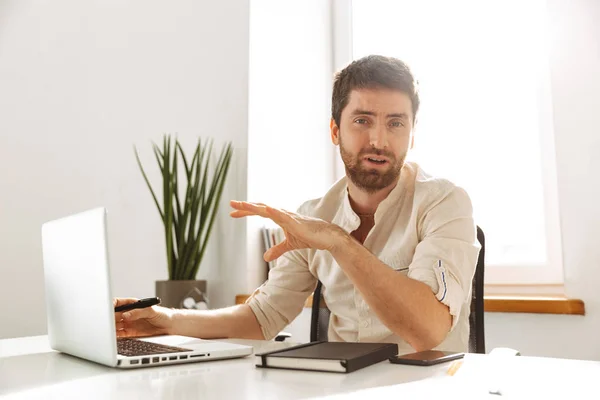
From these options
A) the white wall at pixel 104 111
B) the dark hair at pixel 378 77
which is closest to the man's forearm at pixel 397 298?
the dark hair at pixel 378 77

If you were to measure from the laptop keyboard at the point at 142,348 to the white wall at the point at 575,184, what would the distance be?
1.24 m

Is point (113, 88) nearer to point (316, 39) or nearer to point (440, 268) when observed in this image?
point (316, 39)

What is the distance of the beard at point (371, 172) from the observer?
5.37 feet

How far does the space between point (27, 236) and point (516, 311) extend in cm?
263

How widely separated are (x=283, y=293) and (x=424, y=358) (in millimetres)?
869

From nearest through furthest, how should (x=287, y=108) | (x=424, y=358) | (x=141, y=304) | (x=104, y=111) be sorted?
1. (x=424, y=358)
2. (x=141, y=304)
3. (x=287, y=108)
4. (x=104, y=111)

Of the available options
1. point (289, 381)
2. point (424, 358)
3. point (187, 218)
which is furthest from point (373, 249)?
point (187, 218)

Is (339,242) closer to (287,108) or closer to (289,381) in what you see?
(289,381)

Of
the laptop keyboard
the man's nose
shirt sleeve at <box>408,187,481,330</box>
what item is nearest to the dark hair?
the man's nose

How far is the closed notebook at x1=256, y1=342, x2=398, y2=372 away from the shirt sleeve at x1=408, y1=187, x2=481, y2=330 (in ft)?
1.21

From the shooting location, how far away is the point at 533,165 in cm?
214

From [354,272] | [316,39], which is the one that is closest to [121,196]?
[316,39]

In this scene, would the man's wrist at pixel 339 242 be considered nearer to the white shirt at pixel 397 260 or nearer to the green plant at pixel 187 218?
the white shirt at pixel 397 260

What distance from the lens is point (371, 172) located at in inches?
64.7
